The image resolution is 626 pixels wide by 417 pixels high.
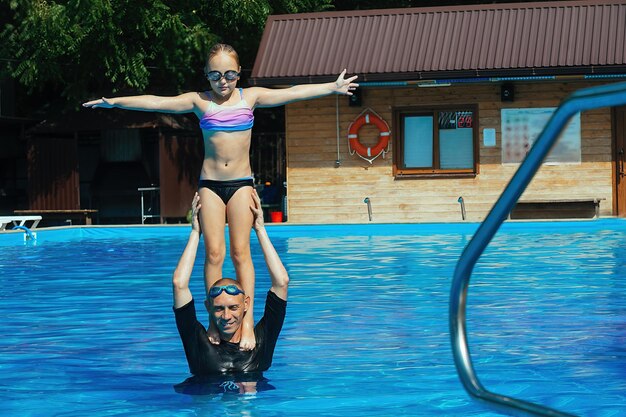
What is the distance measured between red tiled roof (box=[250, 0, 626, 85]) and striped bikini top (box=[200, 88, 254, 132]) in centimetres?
1511

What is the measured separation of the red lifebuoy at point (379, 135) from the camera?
2219cm

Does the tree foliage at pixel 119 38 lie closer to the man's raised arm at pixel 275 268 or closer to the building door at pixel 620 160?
the building door at pixel 620 160

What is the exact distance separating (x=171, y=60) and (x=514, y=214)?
808 cm

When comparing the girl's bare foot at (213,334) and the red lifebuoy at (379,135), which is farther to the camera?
the red lifebuoy at (379,135)

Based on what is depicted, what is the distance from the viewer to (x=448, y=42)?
70.5 ft

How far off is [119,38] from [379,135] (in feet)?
19.9

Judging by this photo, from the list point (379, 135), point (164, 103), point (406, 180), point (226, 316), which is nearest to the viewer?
point (226, 316)

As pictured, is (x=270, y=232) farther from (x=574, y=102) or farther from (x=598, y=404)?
(x=574, y=102)

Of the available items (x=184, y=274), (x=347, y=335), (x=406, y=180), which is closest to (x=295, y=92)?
(x=184, y=274)

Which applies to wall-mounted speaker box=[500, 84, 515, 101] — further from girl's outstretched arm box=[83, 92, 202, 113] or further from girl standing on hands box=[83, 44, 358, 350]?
girl's outstretched arm box=[83, 92, 202, 113]

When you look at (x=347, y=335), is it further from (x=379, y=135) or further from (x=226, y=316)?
(x=379, y=135)

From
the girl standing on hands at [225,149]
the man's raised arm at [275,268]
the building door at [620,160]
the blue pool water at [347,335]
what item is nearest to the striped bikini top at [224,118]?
the girl standing on hands at [225,149]

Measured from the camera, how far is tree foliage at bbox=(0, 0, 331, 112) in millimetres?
23047

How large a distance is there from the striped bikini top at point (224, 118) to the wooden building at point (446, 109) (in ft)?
49.7
